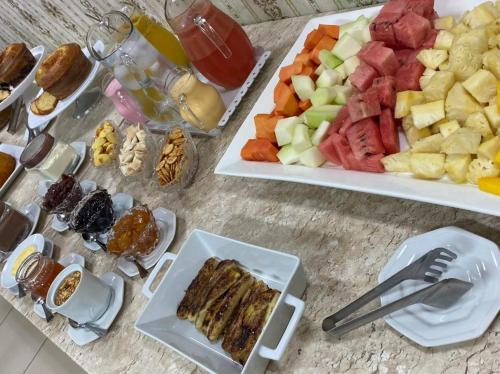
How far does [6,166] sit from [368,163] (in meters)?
1.47

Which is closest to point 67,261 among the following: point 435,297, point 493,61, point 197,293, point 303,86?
point 197,293

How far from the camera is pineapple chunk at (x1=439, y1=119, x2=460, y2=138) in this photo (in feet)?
2.52

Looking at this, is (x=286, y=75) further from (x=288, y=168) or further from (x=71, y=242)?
(x=71, y=242)

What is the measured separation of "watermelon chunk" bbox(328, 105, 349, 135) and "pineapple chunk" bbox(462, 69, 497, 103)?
0.23 m

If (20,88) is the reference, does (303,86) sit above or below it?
below

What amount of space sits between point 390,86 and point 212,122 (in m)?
0.52

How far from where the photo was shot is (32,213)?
1.52 m

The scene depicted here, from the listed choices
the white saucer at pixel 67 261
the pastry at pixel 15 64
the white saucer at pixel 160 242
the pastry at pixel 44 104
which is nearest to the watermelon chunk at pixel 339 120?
the white saucer at pixel 160 242

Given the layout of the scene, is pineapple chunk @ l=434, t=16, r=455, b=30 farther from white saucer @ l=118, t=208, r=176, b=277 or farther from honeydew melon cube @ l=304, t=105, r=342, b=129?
white saucer @ l=118, t=208, r=176, b=277

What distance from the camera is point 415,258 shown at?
0.73 meters

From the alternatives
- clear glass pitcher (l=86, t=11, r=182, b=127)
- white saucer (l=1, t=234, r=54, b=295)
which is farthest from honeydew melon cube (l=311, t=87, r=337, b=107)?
white saucer (l=1, t=234, r=54, b=295)

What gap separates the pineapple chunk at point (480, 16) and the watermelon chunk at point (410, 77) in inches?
4.2

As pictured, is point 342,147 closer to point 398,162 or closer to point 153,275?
point 398,162

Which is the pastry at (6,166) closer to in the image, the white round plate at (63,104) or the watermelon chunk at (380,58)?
the white round plate at (63,104)
